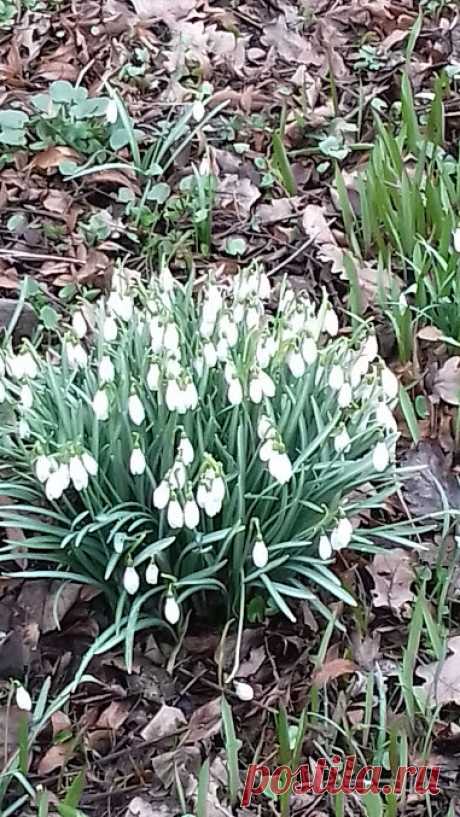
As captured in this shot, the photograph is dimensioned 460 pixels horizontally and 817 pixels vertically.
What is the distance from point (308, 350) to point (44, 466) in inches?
19.6

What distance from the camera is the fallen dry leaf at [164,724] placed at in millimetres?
1930

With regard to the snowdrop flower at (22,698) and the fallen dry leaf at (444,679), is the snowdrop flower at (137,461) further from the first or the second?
the fallen dry leaf at (444,679)

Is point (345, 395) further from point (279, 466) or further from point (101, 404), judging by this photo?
point (101, 404)

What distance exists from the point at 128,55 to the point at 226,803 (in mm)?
2278

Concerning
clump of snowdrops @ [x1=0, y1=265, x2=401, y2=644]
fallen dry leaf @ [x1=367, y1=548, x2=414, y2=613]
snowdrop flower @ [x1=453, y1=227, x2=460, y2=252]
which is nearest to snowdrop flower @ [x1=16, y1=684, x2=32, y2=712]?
clump of snowdrops @ [x1=0, y1=265, x2=401, y2=644]

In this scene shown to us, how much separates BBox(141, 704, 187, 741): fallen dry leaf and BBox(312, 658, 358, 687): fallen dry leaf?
25 centimetres

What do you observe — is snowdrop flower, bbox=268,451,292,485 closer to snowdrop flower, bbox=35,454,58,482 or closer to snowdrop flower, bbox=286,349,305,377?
snowdrop flower, bbox=286,349,305,377

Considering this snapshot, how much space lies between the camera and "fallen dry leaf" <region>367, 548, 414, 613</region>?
2.10m

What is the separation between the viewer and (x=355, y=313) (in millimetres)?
2549

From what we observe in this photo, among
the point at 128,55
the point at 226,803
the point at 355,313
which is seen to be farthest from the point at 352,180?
the point at 226,803

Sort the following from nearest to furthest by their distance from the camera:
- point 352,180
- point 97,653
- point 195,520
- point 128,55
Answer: point 195,520 → point 97,653 → point 352,180 → point 128,55

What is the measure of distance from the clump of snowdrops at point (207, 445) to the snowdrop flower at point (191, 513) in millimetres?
76

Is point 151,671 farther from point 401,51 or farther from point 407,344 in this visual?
point 401,51

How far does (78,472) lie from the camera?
1788 millimetres
